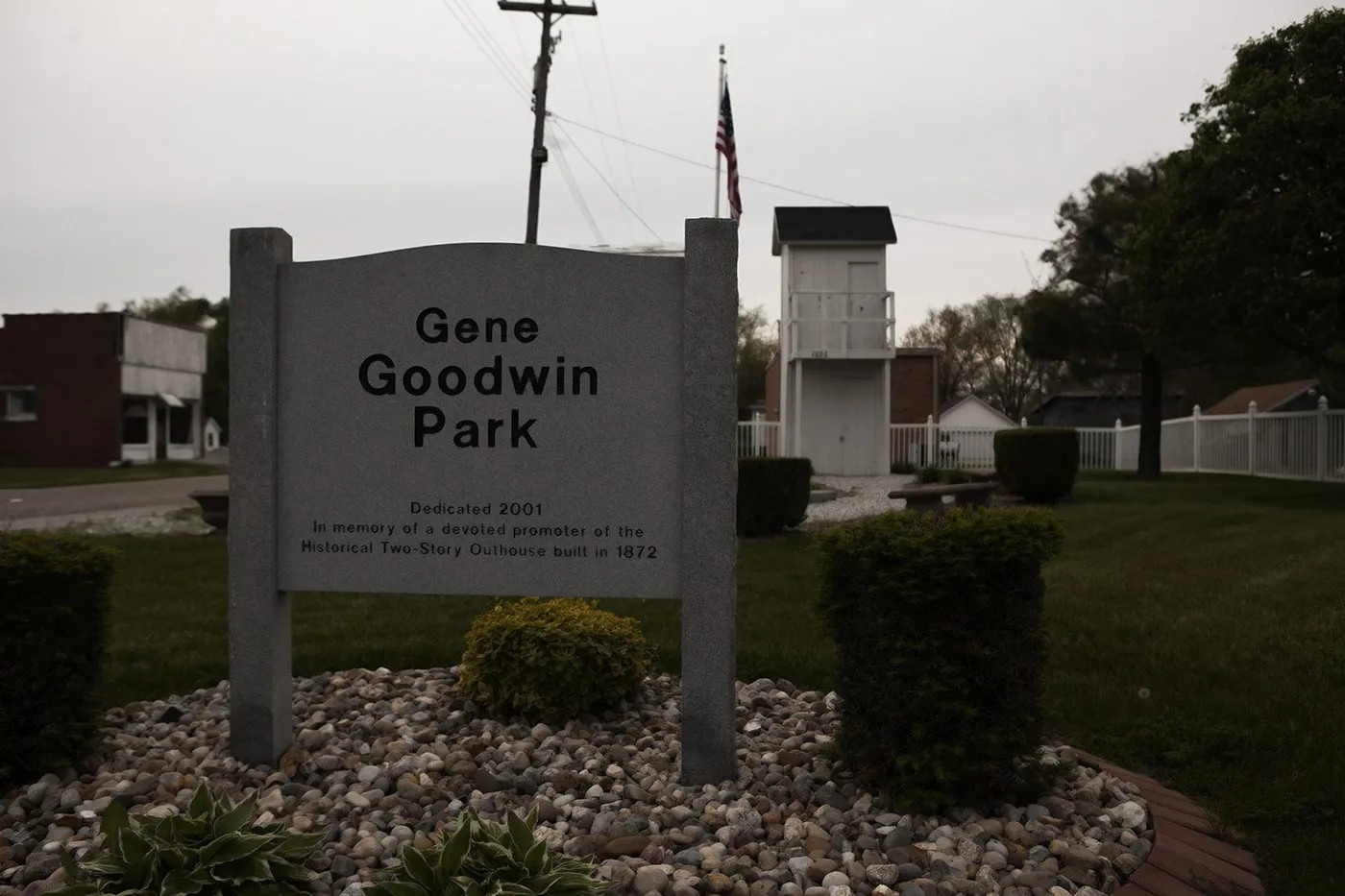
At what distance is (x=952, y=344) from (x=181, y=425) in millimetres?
39680

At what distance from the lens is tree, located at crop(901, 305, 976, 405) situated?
60.2 meters

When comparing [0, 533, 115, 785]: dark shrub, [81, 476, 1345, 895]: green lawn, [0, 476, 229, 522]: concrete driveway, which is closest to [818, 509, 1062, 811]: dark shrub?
[81, 476, 1345, 895]: green lawn

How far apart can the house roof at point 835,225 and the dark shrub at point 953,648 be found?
83.0 ft

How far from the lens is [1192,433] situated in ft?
100

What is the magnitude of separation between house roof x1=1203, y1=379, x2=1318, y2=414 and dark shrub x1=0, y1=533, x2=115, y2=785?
42908mm

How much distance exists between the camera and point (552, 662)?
18.2ft

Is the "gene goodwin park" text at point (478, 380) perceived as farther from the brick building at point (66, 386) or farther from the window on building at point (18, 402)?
the window on building at point (18, 402)

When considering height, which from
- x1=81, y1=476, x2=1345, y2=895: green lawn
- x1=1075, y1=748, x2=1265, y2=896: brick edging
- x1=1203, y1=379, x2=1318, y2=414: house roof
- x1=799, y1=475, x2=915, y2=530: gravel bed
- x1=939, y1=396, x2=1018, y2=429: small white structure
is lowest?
x1=1075, y1=748, x2=1265, y2=896: brick edging

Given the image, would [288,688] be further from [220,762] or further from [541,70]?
[541,70]

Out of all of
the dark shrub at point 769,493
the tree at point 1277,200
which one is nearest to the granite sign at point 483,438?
the dark shrub at point 769,493

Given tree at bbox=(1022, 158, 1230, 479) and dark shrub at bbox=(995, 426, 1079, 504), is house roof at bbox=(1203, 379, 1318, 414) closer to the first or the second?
tree at bbox=(1022, 158, 1230, 479)

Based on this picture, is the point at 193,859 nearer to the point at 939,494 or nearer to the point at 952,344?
the point at 939,494

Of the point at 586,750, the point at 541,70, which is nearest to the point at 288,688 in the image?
the point at 586,750

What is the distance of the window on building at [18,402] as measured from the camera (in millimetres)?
43719
